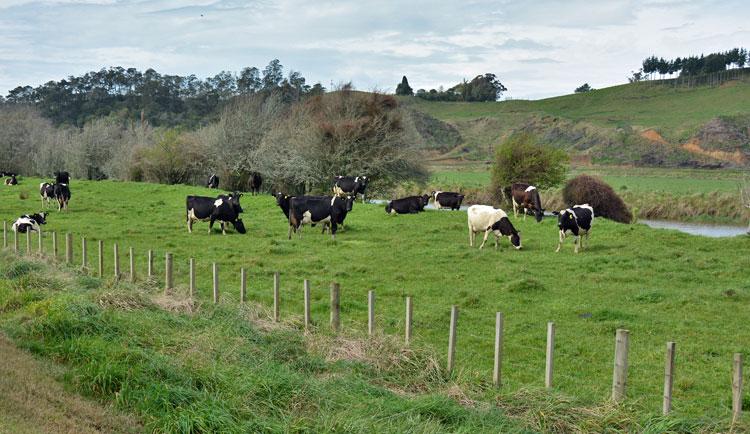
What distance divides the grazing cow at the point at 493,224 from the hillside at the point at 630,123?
60829 millimetres

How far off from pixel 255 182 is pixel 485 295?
32.2 m

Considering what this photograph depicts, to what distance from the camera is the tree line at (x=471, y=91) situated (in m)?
162

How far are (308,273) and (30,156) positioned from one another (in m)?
65.2

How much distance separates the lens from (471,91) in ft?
537

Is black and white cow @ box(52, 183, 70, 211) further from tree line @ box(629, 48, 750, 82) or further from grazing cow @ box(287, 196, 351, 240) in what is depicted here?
tree line @ box(629, 48, 750, 82)

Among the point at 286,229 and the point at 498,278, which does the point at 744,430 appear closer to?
the point at 498,278

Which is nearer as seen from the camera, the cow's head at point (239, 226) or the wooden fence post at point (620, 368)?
the wooden fence post at point (620, 368)

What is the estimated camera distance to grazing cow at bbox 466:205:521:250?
2303cm

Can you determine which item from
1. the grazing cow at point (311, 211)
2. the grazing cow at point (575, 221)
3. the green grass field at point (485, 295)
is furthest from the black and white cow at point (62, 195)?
the grazing cow at point (575, 221)

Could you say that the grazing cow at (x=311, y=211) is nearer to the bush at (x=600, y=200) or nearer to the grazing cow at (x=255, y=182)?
the bush at (x=600, y=200)

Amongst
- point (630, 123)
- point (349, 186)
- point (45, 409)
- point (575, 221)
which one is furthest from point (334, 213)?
point (630, 123)

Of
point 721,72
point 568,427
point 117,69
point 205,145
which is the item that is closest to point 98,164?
point 205,145

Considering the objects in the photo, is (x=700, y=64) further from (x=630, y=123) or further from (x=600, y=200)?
(x=600, y=200)

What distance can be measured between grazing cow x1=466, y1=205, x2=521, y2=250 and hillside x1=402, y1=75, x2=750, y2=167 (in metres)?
60.8
